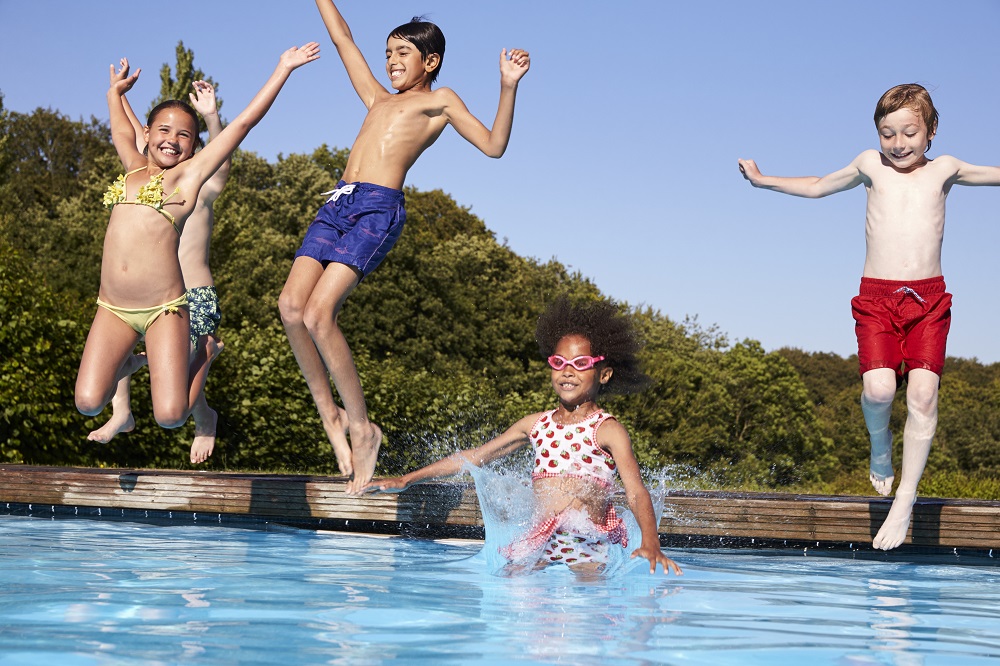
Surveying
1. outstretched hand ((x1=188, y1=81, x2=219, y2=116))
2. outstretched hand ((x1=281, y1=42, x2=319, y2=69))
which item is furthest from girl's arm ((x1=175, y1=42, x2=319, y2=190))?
outstretched hand ((x1=188, y1=81, x2=219, y2=116))

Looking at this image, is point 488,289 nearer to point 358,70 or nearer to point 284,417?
point 284,417

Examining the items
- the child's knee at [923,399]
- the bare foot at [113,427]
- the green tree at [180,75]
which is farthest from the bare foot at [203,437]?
the green tree at [180,75]

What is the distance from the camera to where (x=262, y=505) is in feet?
22.9

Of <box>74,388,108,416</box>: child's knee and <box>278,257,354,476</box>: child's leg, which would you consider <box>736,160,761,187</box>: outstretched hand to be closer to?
<box>278,257,354,476</box>: child's leg

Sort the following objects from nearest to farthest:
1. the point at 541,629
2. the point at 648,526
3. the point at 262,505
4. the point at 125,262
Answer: the point at 541,629 → the point at 648,526 → the point at 125,262 → the point at 262,505

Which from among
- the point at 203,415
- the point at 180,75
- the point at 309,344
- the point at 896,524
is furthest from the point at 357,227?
the point at 180,75

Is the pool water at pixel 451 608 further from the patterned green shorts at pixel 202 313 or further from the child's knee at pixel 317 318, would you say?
the patterned green shorts at pixel 202 313

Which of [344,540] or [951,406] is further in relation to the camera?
[951,406]

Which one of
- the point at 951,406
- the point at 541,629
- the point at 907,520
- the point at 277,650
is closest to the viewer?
the point at 277,650

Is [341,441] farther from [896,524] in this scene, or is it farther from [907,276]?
[907,276]

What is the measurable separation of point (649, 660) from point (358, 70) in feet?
13.9

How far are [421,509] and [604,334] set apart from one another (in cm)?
191

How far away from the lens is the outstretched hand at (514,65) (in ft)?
18.6

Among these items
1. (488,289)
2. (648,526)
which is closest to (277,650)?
(648,526)
